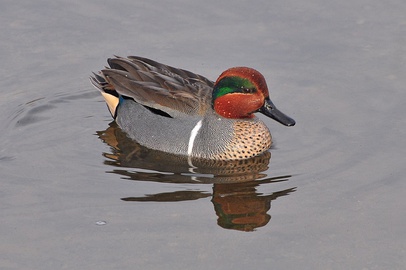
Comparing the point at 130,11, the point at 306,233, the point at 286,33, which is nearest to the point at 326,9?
the point at 286,33

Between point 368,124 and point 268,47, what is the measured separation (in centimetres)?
240

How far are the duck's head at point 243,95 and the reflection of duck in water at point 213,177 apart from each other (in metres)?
0.59

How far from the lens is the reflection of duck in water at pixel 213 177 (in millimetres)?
9812

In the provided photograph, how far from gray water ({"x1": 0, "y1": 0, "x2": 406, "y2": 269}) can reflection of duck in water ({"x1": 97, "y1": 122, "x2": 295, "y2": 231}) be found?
3cm

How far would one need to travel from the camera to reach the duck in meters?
11.2

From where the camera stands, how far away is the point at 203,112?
1140cm

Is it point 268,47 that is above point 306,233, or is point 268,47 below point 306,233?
above

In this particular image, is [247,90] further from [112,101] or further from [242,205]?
[112,101]

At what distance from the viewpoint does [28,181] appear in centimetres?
1041

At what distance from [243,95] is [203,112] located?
0.56 meters

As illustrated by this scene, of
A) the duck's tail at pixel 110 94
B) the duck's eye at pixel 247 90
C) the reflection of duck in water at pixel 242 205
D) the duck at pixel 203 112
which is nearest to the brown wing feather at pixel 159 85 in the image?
the duck at pixel 203 112

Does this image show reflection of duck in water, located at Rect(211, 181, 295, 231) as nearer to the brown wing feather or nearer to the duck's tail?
the brown wing feather

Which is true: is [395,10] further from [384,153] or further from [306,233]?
[306,233]

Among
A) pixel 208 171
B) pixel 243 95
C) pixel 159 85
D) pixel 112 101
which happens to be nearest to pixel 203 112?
pixel 243 95
